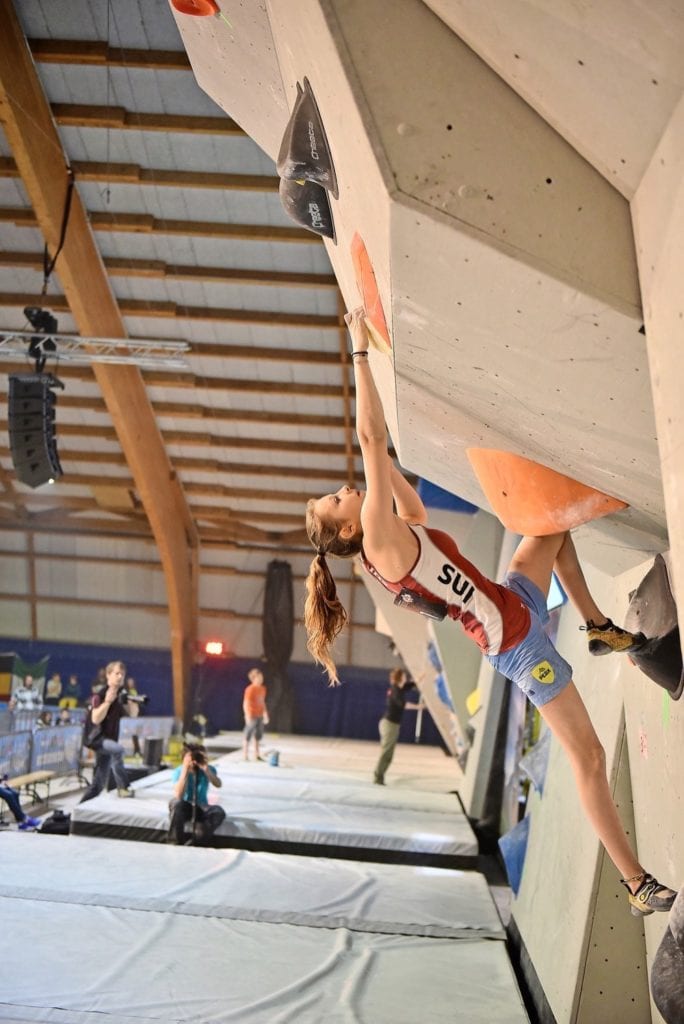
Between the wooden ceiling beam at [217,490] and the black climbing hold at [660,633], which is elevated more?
the wooden ceiling beam at [217,490]

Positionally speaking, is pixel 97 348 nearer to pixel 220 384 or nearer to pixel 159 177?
pixel 220 384

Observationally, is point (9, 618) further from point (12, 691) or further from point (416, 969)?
point (416, 969)

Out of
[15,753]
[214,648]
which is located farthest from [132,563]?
[15,753]

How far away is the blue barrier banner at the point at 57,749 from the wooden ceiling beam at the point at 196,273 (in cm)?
593

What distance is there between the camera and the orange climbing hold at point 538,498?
8.71 ft

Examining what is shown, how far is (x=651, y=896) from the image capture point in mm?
2248

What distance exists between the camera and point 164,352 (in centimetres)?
1274

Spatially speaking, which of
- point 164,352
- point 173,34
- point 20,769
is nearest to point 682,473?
point 173,34

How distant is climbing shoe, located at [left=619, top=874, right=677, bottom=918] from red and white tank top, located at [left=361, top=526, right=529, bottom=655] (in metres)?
0.72

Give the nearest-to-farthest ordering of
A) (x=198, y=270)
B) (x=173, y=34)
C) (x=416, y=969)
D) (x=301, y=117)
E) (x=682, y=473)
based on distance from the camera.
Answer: (x=682, y=473)
(x=301, y=117)
(x=416, y=969)
(x=173, y=34)
(x=198, y=270)

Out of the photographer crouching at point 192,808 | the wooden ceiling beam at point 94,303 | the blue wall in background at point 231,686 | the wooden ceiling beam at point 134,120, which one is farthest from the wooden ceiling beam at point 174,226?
the blue wall in background at point 231,686

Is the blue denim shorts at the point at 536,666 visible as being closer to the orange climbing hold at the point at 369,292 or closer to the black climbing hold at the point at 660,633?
the black climbing hold at the point at 660,633

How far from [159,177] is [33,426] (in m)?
3.27

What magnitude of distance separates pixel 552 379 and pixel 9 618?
732 inches
